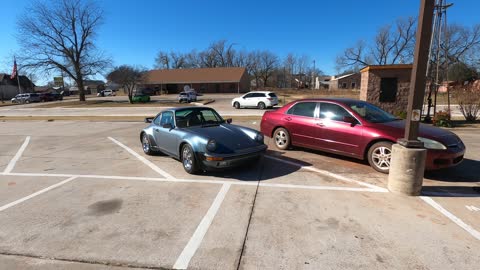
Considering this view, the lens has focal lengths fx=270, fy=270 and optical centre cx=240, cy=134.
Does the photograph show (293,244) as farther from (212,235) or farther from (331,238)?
(212,235)

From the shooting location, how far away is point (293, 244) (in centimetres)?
303

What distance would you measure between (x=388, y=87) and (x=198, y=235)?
12159mm

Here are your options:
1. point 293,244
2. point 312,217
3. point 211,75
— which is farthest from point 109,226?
point 211,75

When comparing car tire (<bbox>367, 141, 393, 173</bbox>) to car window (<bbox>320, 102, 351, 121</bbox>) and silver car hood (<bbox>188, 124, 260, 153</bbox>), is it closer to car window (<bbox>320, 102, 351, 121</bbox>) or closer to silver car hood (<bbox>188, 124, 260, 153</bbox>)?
car window (<bbox>320, 102, 351, 121</bbox>)

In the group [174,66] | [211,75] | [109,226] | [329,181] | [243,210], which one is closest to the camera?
[109,226]

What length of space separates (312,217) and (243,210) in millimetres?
961

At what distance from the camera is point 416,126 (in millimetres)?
4125

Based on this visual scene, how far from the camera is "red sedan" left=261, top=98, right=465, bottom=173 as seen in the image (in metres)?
4.93

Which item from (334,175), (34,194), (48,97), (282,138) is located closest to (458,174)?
(334,175)

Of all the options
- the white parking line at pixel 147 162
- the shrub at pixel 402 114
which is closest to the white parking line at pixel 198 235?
the white parking line at pixel 147 162

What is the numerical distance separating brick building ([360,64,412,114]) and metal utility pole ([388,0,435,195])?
8.86 metres

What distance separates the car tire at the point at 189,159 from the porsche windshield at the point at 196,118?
26.5 inches

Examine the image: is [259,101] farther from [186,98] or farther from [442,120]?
[442,120]

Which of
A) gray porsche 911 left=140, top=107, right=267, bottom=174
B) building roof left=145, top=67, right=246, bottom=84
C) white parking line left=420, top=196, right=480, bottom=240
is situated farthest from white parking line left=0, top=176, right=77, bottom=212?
building roof left=145, top=67, right=246, bottom=84
